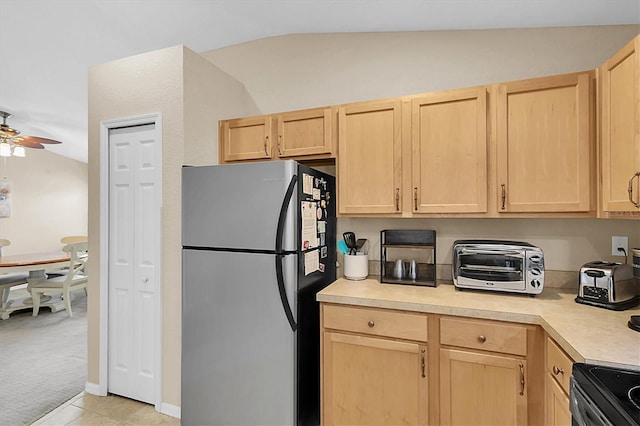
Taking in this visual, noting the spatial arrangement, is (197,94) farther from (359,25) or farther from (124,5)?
(359,25)

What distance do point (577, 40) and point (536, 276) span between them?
1487mm

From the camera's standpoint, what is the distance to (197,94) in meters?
2.42

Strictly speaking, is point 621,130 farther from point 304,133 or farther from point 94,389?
point 94,389

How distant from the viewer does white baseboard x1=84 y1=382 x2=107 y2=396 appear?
2.59m

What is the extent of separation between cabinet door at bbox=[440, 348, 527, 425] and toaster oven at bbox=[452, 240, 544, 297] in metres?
0.44

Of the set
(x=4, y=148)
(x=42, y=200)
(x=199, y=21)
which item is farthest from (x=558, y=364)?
(x=42, y=200)

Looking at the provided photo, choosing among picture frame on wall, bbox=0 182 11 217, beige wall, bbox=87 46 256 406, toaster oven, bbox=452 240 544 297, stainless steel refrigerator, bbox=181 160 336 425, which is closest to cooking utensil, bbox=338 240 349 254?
stainless steel refrigerator, bbox=181 160 336 425

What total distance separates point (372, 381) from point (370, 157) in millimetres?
1368

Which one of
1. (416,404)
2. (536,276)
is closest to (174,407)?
(416,404)

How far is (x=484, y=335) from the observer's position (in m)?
1.66

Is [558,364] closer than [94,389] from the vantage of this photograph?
Yes

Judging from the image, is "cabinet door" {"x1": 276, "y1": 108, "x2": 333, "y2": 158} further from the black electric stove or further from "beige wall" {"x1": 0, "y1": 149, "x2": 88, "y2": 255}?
"beige wall" {"x1": 0, "y1": 149, "x2": 88, "y2": 255}

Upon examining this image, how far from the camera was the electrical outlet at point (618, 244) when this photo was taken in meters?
1.93

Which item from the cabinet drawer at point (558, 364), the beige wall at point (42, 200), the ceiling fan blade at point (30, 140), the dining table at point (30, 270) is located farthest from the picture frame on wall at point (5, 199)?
the cabinet drawer at point (558, 364)
